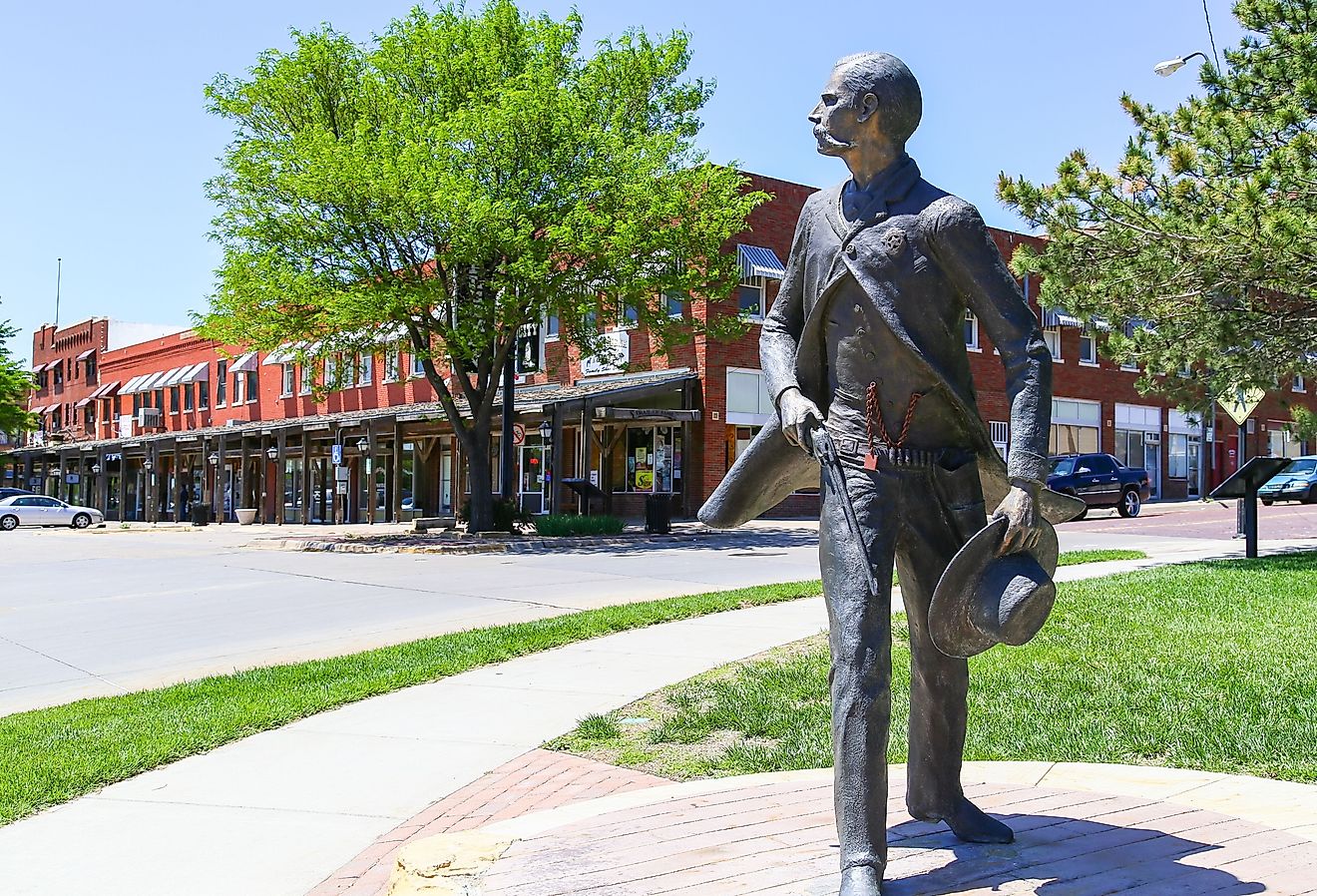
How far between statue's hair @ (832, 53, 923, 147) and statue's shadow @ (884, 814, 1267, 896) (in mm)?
2263

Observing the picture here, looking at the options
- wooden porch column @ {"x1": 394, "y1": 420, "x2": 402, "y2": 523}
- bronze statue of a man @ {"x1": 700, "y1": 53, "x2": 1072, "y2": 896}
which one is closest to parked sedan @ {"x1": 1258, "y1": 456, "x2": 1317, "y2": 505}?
wooden porch column @ {"x1": 394, "y1": 420, "x2": 402, "y2": 523}

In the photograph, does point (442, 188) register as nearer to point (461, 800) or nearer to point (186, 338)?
point (461, 800)

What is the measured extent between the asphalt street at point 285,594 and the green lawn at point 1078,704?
4289 millimetres

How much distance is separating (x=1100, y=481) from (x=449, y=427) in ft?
65.6

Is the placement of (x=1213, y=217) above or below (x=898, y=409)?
above

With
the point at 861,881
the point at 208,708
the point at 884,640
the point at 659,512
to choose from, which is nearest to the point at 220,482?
the point at 659,512

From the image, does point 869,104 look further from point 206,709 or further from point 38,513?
point 38,513

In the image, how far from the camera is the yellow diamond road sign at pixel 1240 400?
51.4ft

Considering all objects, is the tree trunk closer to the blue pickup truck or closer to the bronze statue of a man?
the blue pickup truck

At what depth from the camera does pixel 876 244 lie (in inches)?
153

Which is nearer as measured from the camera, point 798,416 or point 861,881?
point 861,881

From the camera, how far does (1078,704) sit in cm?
701

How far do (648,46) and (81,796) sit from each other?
2353cm

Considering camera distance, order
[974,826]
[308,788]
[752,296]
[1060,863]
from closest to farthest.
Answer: [1060,863], [974,826], [308,788], [752,296]
